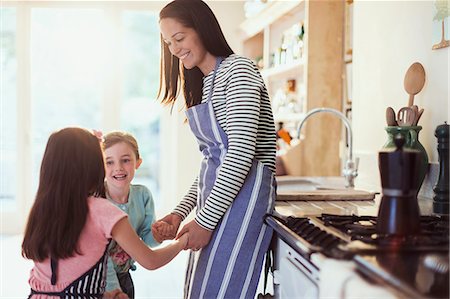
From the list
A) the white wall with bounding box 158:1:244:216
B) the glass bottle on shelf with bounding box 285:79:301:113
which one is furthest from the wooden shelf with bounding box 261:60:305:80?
the white wall with bounding box 158:1:244:216

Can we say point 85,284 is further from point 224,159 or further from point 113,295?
point 224,159

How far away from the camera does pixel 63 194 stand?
158cm

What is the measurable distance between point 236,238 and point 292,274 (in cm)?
21

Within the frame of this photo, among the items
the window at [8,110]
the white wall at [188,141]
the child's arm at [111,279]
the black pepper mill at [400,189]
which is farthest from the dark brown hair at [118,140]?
the window at [8,110]

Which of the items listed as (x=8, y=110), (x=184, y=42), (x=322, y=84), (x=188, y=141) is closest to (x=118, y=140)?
(x=184, y=42)

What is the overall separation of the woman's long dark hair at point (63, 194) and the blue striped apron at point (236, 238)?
327 millimetres

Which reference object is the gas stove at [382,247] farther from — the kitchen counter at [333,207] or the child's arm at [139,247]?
the child's arm at [139,247]

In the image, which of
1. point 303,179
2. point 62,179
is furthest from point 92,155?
point 303,179

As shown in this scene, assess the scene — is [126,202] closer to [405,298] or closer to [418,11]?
[418,11]

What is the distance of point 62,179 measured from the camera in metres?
1.59

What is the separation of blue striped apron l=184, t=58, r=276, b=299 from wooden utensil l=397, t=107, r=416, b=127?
2.09 ft

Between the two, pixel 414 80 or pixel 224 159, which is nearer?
pixel 224 159

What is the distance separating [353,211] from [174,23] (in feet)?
2.41

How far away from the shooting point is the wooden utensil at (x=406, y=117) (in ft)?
6.95
